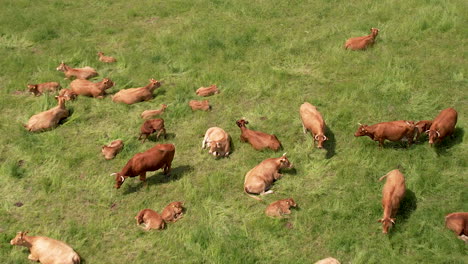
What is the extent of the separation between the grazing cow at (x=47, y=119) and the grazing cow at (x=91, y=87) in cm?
90

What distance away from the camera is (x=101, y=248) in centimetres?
892

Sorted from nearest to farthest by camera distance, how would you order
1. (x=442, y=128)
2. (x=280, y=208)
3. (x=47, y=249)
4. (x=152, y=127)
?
(x=47, y=249), (x=280, y=208), (x=442, y=128), (x=152, y=127)

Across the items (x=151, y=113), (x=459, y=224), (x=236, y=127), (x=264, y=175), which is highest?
(x=459, y=224)

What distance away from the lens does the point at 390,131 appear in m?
10.6

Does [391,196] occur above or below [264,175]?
above

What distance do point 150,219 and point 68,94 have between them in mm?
5746

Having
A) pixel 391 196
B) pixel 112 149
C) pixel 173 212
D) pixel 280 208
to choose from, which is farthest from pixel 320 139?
pixel 112 149

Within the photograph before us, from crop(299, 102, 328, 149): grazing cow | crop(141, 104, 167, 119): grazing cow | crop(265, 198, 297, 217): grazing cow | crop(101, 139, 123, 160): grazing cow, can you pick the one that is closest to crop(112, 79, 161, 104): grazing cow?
crop(141, 104, 167, 119): grazing cow

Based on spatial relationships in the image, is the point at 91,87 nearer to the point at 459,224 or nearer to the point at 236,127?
the point at 236,127

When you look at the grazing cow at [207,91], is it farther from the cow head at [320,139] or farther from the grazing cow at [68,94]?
the cow head at [320,139]

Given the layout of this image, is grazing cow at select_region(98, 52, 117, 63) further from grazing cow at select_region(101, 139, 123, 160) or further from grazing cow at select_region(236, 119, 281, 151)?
grazing cow at select_region(236, 119, 281, 151)

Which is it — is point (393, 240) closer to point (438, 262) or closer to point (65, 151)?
point (438, 262)

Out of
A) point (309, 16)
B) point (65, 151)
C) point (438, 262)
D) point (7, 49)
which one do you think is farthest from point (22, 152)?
point (309, 16)

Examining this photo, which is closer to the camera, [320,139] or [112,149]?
[320,139]
